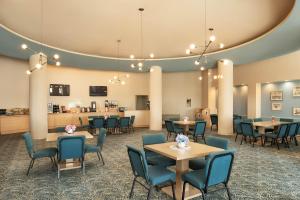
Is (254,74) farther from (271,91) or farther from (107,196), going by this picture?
(107,196)

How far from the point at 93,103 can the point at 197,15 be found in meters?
9.15

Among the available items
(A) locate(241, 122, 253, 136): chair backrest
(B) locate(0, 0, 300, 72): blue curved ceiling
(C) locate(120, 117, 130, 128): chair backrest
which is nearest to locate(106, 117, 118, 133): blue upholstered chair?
(C) locate(120, 117, 130, 128): chair backrest

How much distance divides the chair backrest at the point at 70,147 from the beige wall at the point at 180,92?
10734 millimetres

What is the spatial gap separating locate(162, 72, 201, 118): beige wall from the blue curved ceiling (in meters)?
2.30

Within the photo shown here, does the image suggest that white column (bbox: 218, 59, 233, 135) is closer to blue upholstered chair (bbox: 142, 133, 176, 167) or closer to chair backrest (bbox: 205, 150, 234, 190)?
blue upholstered chair (bbox: 142, 133, 176, 167)

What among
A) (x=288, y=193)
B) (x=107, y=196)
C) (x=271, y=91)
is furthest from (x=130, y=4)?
(x=271, y=91)

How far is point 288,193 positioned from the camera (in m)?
3.93

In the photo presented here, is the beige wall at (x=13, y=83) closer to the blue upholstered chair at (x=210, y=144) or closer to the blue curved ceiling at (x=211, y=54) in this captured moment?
the blue curved ceiling at (x=211, y=54)

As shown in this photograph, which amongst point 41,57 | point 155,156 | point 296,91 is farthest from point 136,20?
point 296,91

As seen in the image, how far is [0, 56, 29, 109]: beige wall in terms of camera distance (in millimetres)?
10680

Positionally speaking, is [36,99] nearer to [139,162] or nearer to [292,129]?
[139,162]

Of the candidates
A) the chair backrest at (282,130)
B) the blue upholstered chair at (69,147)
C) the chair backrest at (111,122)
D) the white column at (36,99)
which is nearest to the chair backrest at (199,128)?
the chair backrest at (282,130)

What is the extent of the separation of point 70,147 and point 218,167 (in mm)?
2907

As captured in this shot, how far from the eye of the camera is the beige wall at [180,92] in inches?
595
